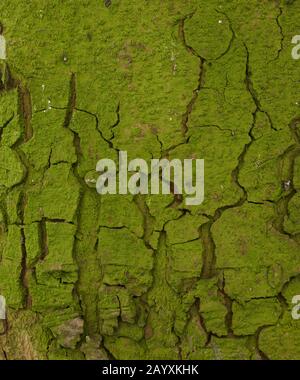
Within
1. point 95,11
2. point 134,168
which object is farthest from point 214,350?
point 95,11

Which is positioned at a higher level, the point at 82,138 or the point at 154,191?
the point at 82,138

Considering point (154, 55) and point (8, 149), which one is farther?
point (8, 149)

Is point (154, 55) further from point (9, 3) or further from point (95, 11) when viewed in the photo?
point (9, 3)

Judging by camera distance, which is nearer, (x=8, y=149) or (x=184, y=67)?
(x=184, y=67)

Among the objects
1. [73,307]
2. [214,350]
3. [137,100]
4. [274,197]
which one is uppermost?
[137,100]

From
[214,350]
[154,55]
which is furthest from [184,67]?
[214,350]

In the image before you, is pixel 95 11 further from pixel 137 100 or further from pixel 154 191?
pixel 154 191
